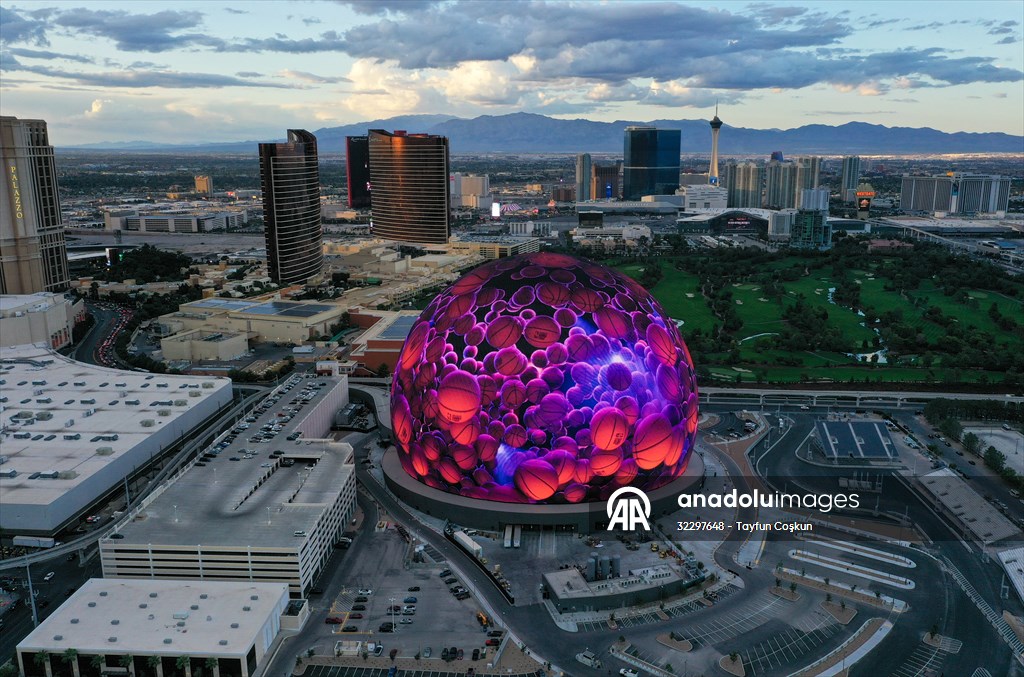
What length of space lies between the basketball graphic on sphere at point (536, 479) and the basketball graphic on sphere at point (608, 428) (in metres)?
2.71

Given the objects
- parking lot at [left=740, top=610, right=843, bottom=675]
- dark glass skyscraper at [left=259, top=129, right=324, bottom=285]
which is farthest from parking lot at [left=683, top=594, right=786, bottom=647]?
dark glass skyscraper at [left=259, top=129, right=324, bottom=285]

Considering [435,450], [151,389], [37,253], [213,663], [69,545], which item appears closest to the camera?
[213,663]

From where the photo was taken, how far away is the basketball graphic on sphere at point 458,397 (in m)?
41.5

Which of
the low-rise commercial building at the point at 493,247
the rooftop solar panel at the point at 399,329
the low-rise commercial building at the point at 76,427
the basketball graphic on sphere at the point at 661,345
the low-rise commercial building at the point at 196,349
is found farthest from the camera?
the low-rise commercial building at the point at 493,247

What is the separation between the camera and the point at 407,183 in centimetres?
14288

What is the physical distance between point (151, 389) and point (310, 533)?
88.7 ft

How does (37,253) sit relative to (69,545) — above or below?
above

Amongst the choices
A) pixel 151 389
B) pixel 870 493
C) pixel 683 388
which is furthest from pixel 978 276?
pixel 151 389

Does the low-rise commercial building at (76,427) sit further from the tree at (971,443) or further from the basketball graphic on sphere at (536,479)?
the tree at (971,443)

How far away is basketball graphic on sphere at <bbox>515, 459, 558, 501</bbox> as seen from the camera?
4112 centimetres

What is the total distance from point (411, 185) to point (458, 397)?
348 ft

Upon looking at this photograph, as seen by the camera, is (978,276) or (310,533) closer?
(310,533)

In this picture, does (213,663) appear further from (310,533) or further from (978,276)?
(978,276)

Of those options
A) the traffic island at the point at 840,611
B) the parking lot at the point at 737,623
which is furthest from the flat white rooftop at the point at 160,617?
the traffic island at the point at 840,611
